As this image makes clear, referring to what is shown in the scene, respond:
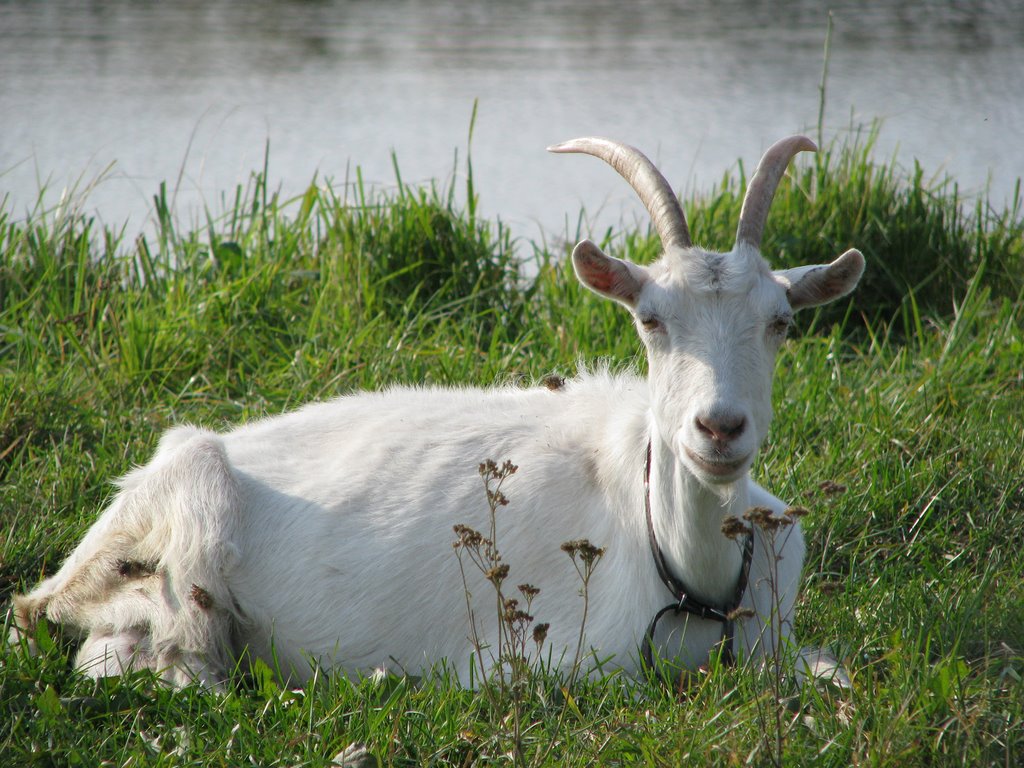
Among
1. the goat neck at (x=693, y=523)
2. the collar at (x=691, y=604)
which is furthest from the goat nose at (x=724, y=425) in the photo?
the collar at (x=691, y=604)

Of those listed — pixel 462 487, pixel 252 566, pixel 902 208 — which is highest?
pixel 902 208

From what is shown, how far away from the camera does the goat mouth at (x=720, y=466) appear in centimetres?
279

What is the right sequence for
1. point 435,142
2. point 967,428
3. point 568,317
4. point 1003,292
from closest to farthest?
point 967,428, point 568,317, point 1003,292, point 435,142

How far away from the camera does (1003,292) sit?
19.9 feet

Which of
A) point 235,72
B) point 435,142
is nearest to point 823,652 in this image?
point 435,142

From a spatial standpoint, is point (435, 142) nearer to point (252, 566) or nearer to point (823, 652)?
point (252, 566)

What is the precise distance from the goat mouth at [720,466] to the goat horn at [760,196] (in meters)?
0.68

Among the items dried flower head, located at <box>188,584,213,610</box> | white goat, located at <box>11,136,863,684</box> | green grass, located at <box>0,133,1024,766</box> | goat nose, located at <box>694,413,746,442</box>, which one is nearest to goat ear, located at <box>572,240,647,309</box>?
white goat, located at <box>11,136,863,684</box>

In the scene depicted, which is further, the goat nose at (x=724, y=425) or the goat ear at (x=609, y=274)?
the goat ear at (x=609, y=274)

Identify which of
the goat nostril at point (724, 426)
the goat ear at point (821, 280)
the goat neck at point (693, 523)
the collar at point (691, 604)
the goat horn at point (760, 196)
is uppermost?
the goat horn at point (760, 196)

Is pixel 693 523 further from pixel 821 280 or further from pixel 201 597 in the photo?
pixel 201 597

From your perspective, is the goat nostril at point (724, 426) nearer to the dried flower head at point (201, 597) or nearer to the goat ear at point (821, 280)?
the goat ear at point (821, 280)

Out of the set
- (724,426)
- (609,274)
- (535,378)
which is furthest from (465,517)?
(535,378)

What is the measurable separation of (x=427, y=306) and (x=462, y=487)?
236cm
